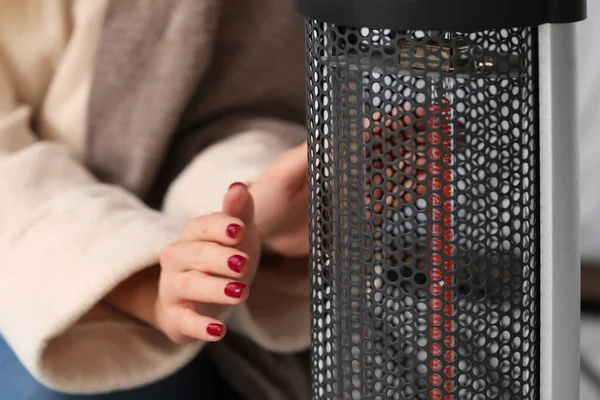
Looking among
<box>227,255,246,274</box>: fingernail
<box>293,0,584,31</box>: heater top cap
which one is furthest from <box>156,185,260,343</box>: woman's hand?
<box>293,0,584,31</box>: heater top cap

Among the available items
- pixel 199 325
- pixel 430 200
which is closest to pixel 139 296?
pixel 199 325

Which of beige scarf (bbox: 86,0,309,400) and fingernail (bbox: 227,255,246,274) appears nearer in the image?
fingernail (bbox: 227,255,246,274)

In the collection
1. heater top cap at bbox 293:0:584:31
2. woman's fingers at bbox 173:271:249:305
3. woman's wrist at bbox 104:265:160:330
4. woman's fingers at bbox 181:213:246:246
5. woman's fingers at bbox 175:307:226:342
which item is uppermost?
heater top cap at bbox 293:0:584:31

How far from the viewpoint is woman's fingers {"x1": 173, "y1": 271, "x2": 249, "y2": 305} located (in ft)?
1.53

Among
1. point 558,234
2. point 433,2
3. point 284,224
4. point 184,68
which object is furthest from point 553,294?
point 184,68

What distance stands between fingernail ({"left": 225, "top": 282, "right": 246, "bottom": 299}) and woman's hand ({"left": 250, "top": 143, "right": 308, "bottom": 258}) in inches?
4.0

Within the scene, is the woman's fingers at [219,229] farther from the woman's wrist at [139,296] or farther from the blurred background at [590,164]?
the blurred background at [590,164]

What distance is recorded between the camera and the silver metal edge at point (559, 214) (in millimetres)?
343

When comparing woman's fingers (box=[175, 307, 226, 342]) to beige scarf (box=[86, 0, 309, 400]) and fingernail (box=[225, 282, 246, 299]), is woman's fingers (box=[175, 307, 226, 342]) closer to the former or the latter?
fingernail (box=[225, 282, 246, 299])

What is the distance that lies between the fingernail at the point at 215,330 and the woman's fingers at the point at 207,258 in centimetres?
→ 3

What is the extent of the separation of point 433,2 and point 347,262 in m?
0.13

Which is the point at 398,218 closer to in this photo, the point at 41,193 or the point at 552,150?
the point at 552,150

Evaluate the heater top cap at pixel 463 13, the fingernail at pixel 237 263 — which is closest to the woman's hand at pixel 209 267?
the fingernail at pixel 237 263

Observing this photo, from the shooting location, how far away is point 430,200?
1.18 feet
